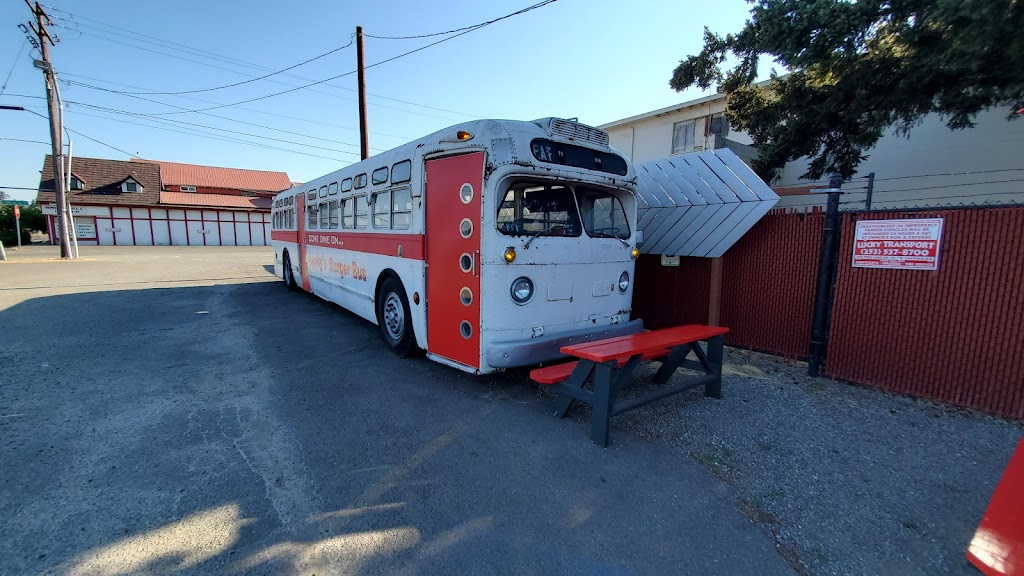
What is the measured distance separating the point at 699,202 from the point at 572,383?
12.3 ft

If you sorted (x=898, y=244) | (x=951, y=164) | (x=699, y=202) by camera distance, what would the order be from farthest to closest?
1. (x=951, y=164)
2. (x=699, y=202)
3. (x=898, y=244)

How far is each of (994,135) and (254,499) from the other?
49.2 ft

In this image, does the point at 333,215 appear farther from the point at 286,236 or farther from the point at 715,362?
the point at 715,362

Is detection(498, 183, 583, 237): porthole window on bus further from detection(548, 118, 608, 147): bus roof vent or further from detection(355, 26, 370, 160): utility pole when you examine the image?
→ detection(355, 26, 370, 160): utility pole

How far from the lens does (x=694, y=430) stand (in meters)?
3.81

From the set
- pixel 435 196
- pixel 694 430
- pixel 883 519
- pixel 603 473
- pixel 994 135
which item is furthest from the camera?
pixel 994 135

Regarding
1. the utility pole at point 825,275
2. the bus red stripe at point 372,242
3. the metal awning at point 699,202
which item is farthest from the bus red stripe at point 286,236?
the utility pole at point 825,275

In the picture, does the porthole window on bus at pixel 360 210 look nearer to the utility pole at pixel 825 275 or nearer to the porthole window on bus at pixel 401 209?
the porthole window on bus at pixel 401 209

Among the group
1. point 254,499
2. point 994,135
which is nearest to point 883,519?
point 254,499

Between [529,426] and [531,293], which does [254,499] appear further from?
[531,293]

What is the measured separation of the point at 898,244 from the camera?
178 inches

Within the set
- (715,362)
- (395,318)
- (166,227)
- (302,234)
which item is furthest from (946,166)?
(166,227)

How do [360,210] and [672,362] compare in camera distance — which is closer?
[672,362]

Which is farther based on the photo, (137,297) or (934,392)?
(137,297)
